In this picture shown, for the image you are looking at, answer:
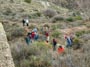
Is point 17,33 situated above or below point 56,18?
above

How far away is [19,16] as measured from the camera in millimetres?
42094

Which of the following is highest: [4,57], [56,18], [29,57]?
[4,57]

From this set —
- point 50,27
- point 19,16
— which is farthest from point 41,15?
point 50,27

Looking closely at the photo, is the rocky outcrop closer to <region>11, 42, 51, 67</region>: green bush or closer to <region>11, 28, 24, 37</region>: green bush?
<region>11, 42, 51, 67</region>: green bush

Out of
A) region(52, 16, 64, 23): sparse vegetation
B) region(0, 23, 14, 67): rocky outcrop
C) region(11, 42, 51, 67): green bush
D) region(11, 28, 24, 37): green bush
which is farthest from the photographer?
region(52, 16, 64, 23): sparse vegetation

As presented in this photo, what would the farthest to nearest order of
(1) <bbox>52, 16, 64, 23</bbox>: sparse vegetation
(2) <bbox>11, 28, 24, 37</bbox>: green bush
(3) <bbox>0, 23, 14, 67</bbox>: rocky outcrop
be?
(1) <bbox>52, 16, 64, 23</bbox>: sparse vegetation → (2) <bbox>11, 28, 24, 37</bbox>: green bush → (3) <bbox>0, 23, 14, 67</bbox>: rocky outcrop

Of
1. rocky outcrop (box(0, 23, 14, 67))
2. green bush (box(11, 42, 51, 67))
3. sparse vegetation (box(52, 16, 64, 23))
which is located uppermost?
rocky outcrop (box(0, 23, 14, 67))

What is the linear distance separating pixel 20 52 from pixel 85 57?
3.54m

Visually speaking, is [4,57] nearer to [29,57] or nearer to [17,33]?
[29,57]

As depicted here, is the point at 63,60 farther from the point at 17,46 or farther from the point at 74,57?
the point at 17,46

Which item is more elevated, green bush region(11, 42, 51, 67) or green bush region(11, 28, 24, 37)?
green bush region(11, 42, 51, 67)

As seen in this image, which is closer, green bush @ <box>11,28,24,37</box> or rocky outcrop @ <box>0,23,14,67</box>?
rocky outcrop @ <box>0,23,14,67</box>

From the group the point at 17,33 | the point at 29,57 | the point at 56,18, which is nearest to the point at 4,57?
the point at 29,57

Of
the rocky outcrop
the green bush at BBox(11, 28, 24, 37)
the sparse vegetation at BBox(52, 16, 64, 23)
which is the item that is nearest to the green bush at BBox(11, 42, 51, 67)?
the rocky outcrop
